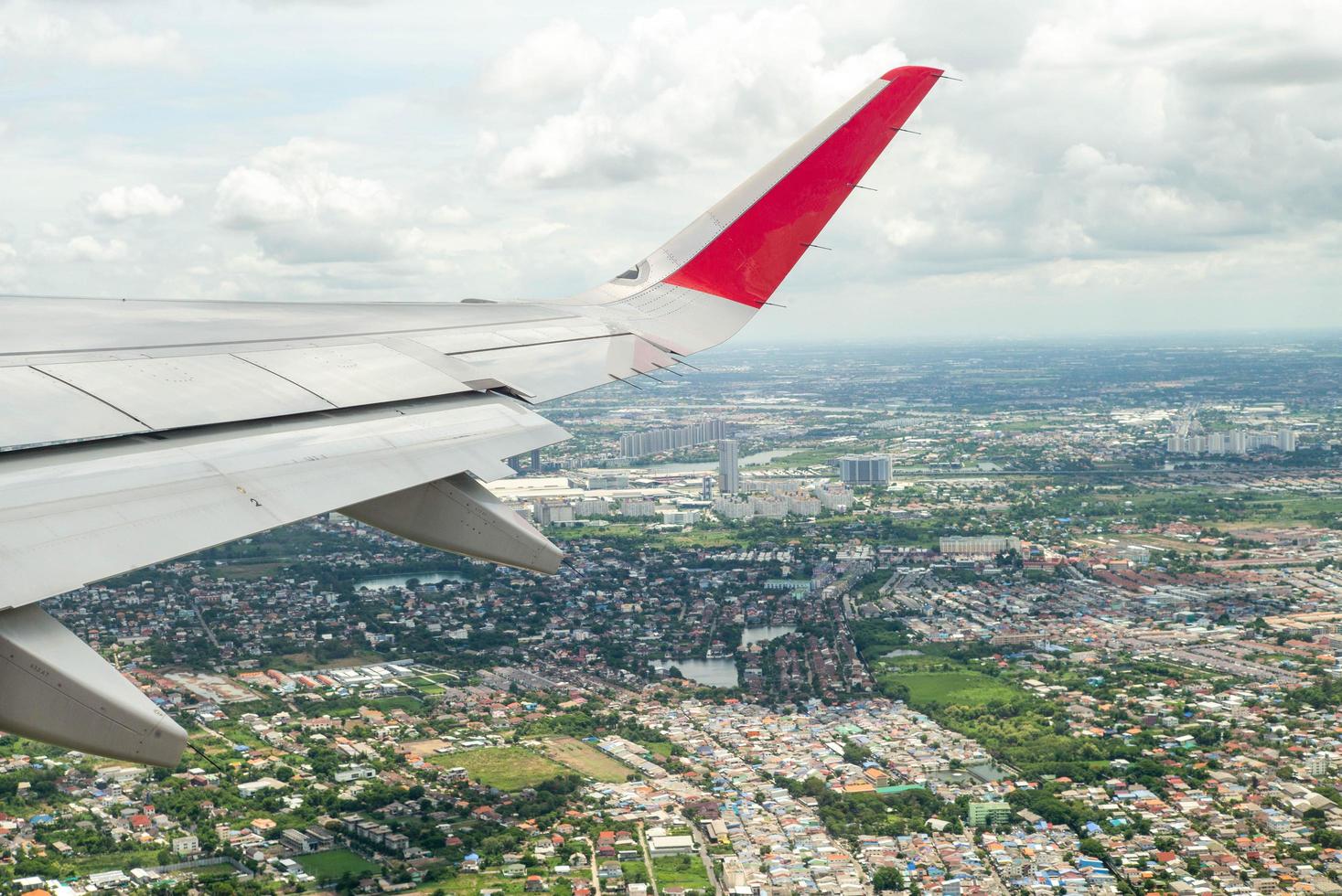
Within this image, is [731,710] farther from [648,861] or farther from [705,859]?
[648,861]

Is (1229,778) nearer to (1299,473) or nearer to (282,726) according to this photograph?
(282,726)

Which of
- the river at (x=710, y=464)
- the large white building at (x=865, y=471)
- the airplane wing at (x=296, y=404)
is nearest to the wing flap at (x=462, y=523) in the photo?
the airplane wing at (x=296, y=404)

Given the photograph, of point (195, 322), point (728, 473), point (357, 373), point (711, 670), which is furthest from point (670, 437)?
point (357, 373)

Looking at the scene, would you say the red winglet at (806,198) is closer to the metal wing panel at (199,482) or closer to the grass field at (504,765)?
the metal wing panel at (199,482)

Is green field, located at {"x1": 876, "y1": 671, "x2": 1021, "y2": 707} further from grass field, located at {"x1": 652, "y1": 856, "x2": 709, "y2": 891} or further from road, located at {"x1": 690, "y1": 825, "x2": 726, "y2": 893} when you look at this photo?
grass field, located at {"x1": 652, "y1": 856, "x2": 709, "y2": 891}

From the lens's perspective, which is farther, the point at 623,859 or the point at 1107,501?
the point at 1107,501

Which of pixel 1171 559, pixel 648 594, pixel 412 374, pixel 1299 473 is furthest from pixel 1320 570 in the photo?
pixel 412 374

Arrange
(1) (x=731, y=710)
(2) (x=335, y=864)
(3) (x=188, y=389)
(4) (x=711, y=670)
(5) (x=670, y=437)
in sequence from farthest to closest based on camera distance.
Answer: (5) (x=670, y=437) → (4) (x=711, y=670) → (1) (x=731, y=710) → (2) (x=335, y=864) → (3) (x=188, y=389)
